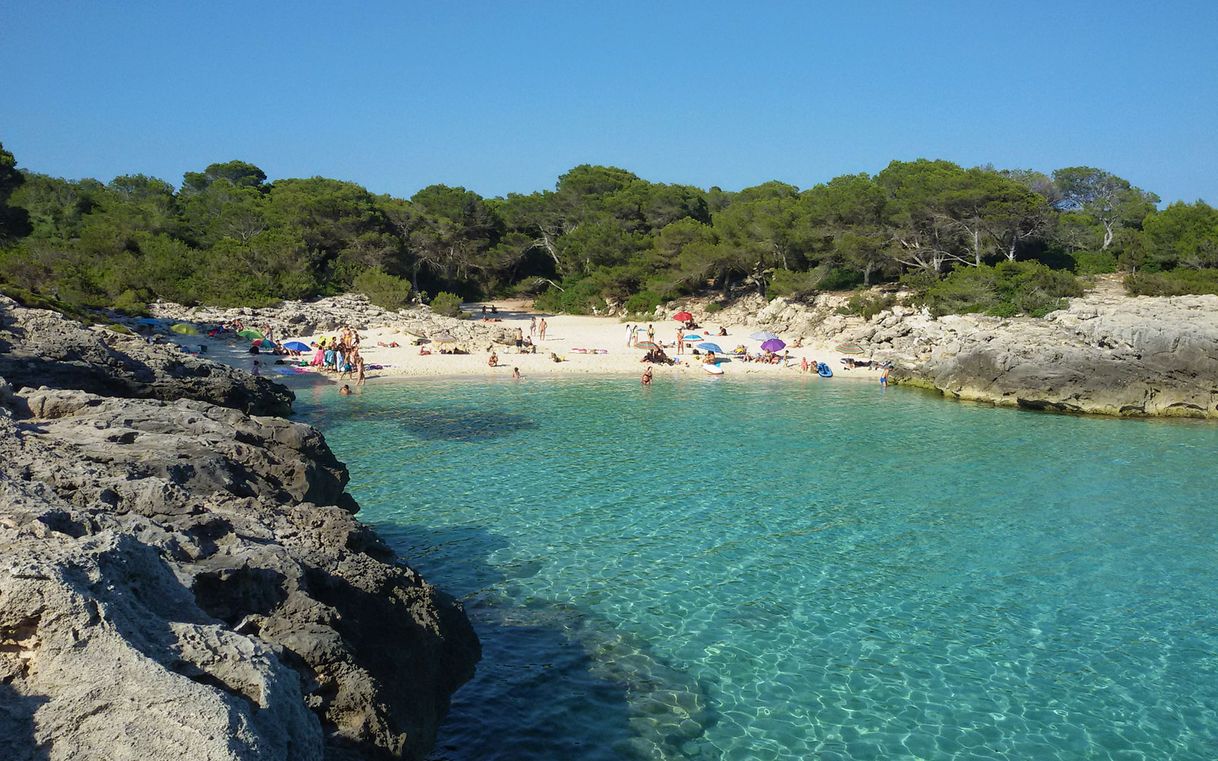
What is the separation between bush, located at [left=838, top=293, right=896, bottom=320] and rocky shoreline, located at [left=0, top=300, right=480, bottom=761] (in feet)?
117

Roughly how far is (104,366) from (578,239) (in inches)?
1871

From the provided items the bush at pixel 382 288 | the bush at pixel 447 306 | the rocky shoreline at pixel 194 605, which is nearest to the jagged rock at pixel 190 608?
the rocky shoreline at pixel 194 605

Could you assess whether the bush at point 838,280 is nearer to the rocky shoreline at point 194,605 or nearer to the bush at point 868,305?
the bush at point 868,305

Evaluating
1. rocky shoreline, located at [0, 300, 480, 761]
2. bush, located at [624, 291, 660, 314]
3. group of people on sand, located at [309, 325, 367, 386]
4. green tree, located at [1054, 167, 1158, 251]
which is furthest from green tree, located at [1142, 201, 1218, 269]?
rocky shoreline, located at [0, 300, 480, 761]

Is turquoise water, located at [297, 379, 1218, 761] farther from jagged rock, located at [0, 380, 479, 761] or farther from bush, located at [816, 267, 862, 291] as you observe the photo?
bush, located at [816, 267, 862, 291]

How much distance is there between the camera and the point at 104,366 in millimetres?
12867

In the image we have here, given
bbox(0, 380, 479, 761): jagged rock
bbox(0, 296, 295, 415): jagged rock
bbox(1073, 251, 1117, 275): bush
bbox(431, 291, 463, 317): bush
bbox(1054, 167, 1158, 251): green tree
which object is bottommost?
bbox(0, 380, 479, 761): jagged rock

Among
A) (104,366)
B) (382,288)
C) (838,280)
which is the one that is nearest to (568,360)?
(382,288)

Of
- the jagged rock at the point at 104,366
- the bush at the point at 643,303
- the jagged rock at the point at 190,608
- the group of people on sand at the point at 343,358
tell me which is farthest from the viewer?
the bush at the point at 643,303

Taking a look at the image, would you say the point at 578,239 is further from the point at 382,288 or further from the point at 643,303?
the point at 382,288

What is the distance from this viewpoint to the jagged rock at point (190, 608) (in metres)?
3.23

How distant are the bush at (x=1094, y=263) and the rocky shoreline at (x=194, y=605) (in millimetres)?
45786

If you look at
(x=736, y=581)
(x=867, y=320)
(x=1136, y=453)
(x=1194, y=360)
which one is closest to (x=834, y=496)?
(x=736, y=581)

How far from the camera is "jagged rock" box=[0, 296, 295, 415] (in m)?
11.5
